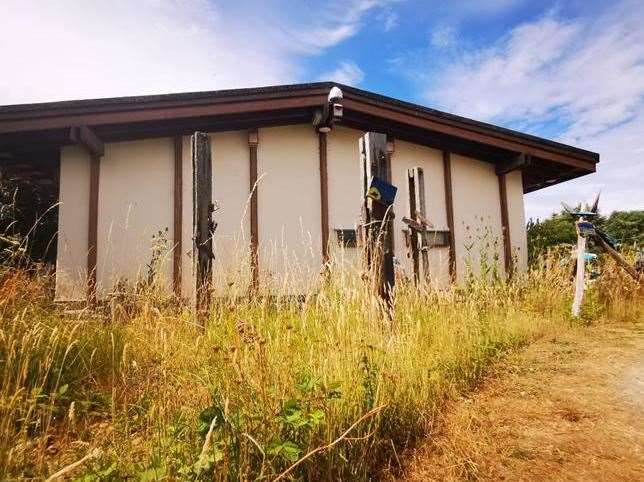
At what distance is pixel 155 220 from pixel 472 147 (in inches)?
258

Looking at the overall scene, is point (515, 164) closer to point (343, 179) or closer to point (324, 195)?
point (343, 179)

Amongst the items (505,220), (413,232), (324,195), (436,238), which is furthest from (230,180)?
(505,220)

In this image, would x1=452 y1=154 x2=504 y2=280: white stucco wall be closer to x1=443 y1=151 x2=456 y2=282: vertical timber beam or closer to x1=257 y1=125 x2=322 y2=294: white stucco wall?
x1=443 y1=151 x2=456 y2=282: vertical timber beam

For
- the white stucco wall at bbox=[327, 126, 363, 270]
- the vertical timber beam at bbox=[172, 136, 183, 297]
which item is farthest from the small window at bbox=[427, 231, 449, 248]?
the vertical timber beam at bbox=[172, 136, 183, 297]

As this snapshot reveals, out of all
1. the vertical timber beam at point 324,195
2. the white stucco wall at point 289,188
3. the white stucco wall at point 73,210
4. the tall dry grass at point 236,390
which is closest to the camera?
the tall dry grass at point 236,390

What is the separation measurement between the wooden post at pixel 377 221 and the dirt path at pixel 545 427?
102 centimetres

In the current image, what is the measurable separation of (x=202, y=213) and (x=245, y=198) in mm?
3590

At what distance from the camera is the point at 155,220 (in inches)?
262

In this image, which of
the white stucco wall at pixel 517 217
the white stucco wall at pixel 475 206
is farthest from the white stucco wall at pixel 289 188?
the white stucco wall at pixel 517 217

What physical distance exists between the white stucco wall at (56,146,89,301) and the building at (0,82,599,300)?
0.02 meters

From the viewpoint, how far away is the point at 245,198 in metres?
7.05

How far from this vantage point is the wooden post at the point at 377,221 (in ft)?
9.96

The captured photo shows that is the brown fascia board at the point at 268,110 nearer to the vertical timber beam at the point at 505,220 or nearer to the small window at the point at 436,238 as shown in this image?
the vertical timber beam at the point at 505,220

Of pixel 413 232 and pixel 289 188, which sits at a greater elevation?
pixel 289 188
